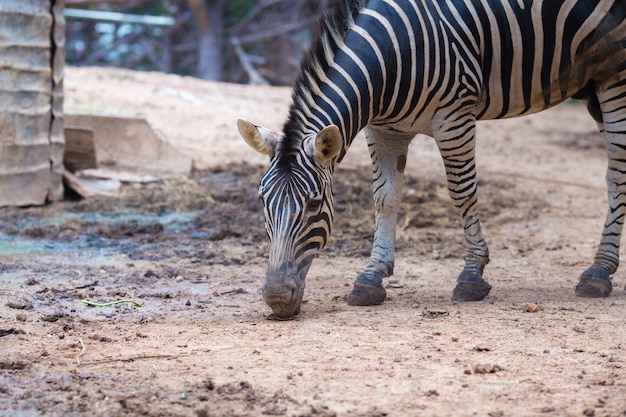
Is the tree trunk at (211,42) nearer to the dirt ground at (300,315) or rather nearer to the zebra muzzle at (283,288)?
the dirt ground at (300,315)

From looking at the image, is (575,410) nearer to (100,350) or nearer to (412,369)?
(412,369)

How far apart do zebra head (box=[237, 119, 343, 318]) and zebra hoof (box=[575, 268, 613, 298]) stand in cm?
204

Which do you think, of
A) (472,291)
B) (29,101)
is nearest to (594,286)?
(472,291)

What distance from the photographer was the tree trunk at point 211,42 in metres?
21.9

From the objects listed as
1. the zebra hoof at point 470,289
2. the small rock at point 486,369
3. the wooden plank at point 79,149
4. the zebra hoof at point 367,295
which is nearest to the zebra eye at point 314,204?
the zebra hoof at point 367,295

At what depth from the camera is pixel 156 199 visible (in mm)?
8750

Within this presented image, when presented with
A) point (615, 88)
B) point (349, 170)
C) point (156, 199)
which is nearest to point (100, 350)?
point (615, 88)

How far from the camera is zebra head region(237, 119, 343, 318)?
455cm

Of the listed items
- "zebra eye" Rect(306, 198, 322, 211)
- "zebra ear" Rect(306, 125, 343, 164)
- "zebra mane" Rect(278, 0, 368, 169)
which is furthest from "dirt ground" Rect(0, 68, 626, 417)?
"zebra mane" Rect(278, 0, 368, 169)

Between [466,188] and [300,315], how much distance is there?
1.53m

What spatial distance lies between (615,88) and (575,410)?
3132mm

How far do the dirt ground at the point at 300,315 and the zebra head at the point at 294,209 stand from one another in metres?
0.27

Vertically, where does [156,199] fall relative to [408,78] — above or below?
below

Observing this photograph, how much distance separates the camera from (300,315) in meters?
4.88
